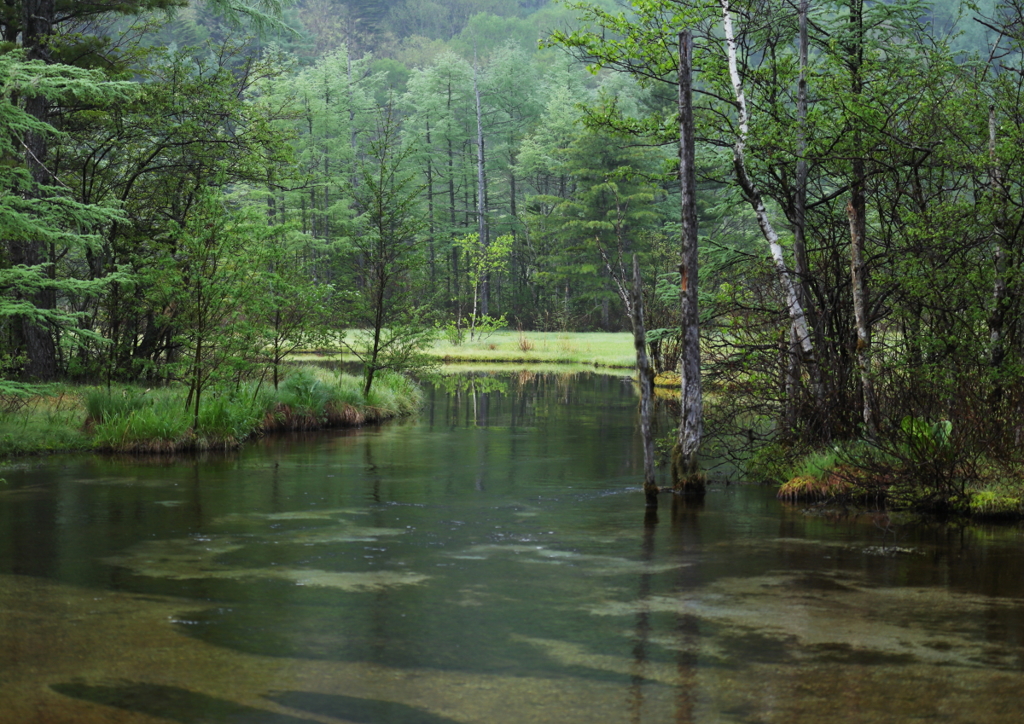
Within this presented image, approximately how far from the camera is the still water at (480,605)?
231 inches

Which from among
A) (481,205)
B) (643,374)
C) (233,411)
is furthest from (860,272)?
(481,205)

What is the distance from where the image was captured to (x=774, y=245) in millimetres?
13320

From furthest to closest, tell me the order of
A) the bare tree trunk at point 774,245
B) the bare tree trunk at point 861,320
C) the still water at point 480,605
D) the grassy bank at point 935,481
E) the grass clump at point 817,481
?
1. the bare tree trunk at point 774,245
2. the grass clump at point 817,481
3. the bare tree trunk at point 861,320
4. the grassy bank at point 935,481
5. the still water at point 480,605

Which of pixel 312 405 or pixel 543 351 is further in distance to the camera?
pixel 543 351

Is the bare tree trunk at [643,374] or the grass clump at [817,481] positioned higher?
the bare tree trunk at [643,374]

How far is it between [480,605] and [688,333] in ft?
19.7

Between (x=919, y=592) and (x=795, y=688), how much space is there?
294 centimetres

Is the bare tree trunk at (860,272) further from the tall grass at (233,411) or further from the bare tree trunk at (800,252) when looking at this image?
the tall grass at (233,411)

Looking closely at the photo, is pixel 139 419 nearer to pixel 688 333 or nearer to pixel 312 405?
pixel 312 405

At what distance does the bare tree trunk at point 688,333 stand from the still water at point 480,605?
537 millimetres

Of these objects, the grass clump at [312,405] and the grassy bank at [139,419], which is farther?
the grass clump at [312,405]

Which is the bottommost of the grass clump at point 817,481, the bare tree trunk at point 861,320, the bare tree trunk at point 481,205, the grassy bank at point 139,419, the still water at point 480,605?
the still water at point 480,605

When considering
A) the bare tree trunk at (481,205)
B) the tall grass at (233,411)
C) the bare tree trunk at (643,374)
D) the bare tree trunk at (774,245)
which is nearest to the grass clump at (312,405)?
the tall grass at (233,411)

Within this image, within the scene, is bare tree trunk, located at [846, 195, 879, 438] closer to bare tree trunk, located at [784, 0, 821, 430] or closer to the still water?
bare tree trunk, located at [784, 0, 821, 430]
